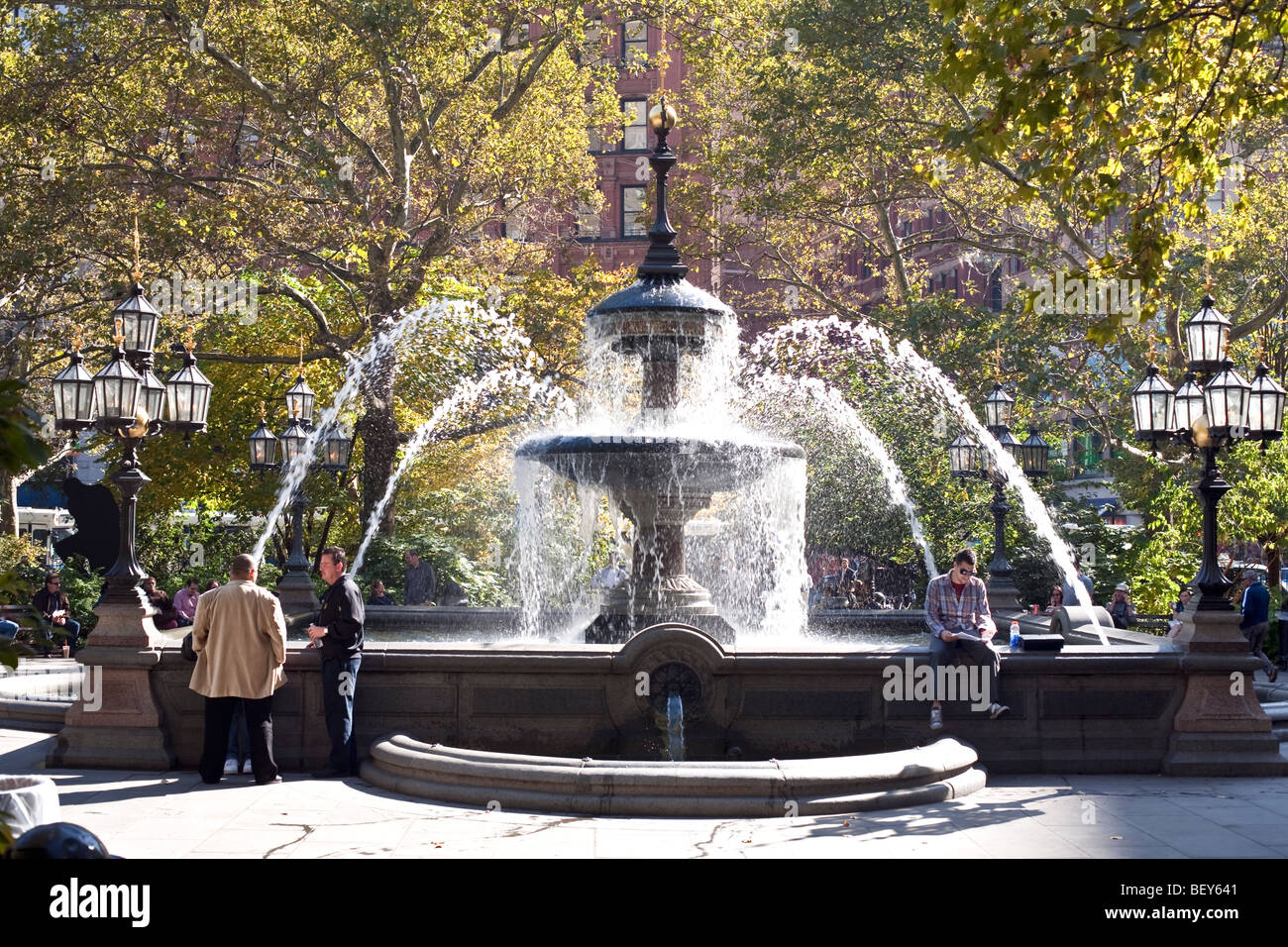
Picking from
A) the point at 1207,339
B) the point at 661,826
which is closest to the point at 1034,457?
the point at 1207,339

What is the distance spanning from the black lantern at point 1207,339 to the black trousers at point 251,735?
8.29m

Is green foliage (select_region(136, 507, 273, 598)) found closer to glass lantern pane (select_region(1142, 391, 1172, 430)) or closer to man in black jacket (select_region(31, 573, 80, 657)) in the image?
man in black jacket (select_region(31, 573, 80, 657))

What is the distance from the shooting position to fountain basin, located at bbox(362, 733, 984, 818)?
30.4 feet

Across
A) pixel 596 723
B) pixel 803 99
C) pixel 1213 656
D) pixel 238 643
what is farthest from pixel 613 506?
pixel 803 99

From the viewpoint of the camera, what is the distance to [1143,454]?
31625 millimetres

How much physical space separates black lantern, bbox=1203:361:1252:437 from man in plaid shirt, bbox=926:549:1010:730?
2620mm

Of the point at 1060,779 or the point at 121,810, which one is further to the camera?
the point at 1060,779

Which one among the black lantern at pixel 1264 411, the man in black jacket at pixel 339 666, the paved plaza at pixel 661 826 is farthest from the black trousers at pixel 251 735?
the black lantern at pixel 1264 411

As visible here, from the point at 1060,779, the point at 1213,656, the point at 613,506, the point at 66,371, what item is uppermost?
the point at 66,371

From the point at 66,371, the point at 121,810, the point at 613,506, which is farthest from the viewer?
the point at 613,506

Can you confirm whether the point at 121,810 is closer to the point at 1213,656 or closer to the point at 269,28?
the point at 1213,656

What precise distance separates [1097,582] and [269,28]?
18.6 meters

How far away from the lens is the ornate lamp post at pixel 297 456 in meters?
19.6

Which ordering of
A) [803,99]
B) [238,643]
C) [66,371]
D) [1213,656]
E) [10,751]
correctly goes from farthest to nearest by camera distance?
[803,99]
[66,371]
[10,751]
[1213,656]
[238,643]
